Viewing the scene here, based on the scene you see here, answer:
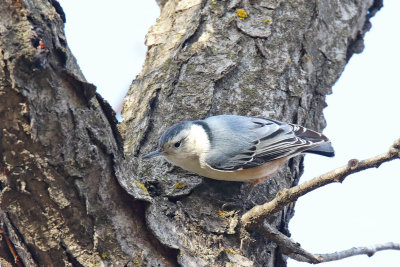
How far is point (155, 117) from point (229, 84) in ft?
1.50

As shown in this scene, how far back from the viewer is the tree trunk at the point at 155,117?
5.15 feet

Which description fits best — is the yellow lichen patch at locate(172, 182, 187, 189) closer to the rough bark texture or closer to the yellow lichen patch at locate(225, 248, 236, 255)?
the rough bark texture

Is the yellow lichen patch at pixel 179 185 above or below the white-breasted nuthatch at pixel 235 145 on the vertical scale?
below

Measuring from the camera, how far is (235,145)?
2900 mm

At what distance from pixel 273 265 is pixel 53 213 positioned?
1.15 meters

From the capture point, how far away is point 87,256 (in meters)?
1.76

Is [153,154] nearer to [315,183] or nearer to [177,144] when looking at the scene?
[177,144]

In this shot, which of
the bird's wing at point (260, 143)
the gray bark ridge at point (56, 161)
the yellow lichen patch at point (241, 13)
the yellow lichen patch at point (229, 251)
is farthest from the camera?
the yellow lichen patch at point (241, 13)

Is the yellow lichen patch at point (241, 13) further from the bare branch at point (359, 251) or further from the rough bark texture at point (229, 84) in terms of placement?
the bare branch at point (359, 251)

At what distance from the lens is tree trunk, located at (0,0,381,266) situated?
1570 millimetres

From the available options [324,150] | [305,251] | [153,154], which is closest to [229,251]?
[305,251]

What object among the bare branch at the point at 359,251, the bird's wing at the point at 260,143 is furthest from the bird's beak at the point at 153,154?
the bare branch at the point at 359,251

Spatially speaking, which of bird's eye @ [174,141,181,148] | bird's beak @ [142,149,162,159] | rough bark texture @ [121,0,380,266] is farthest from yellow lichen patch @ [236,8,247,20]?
bird's beak @ [142,149,162,159]

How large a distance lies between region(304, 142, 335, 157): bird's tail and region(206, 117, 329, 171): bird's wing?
0.13 metres
